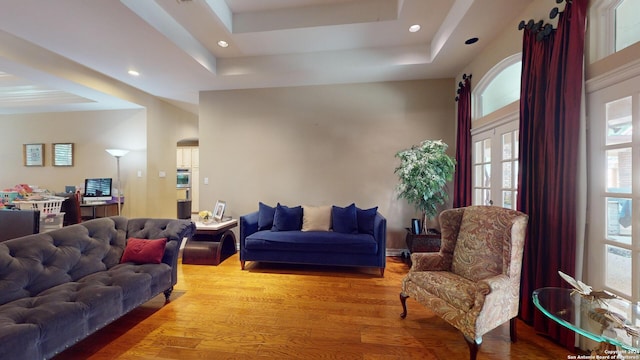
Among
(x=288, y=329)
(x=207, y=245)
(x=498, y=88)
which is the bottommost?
(x=288, y=329)

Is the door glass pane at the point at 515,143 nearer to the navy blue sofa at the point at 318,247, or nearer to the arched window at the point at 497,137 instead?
the arched window at the point at 497,137

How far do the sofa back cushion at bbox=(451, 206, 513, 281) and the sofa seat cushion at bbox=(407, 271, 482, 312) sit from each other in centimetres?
11

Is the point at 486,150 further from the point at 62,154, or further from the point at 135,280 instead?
the point at 62,154

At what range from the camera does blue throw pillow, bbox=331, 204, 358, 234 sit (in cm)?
346

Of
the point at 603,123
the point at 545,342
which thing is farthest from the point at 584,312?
the point at 603,123

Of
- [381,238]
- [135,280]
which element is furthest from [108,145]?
[381,238]

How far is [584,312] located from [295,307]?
80.0 inches

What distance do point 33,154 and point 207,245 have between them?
515 cm

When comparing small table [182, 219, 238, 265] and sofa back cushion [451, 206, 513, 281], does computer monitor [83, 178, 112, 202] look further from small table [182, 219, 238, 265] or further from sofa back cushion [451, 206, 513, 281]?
sofa back cushion [451, 206, 513, 281]

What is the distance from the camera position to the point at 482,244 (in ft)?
6.77

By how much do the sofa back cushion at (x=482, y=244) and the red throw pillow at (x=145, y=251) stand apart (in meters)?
2.76

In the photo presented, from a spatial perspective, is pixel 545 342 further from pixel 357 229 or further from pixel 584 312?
pixel 357 229

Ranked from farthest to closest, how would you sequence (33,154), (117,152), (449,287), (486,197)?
(33,154) → (117,152) → (486,197) → (449,287)

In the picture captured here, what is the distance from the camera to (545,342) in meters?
1.89
